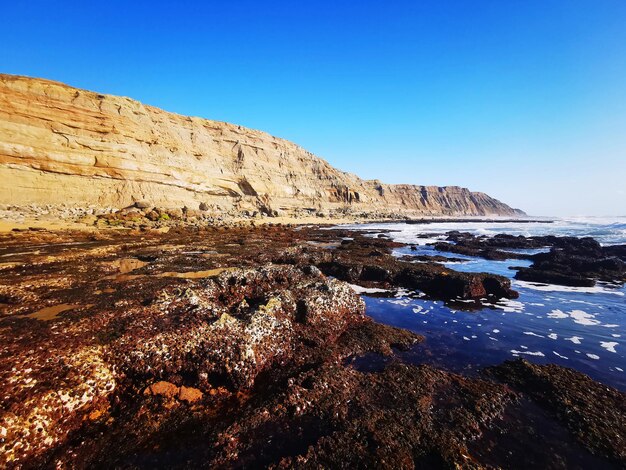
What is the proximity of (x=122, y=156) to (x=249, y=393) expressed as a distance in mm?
35324

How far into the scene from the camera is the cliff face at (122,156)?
2547cm

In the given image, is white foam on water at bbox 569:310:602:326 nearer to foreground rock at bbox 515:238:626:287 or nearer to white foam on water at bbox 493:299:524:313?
white foam on water at bbox 493:299:524:313

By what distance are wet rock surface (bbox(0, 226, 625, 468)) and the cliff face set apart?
27.5 metres

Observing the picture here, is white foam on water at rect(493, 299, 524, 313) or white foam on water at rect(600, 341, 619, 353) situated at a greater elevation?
white foam on water at rect(600, 341, 619, 353)

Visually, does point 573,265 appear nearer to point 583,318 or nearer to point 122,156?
point 583,318

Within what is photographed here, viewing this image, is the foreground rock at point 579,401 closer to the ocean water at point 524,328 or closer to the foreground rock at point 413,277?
the ocean water at point 524,328

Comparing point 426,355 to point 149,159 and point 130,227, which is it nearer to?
point 130,227

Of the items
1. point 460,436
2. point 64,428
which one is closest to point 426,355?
point 460,436

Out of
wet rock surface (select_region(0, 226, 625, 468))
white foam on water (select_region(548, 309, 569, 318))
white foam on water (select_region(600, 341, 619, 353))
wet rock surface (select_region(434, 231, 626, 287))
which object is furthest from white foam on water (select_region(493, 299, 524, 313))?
wet rock surface (select_region(434, 231, 626, 287))

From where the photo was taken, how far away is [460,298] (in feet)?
29.6

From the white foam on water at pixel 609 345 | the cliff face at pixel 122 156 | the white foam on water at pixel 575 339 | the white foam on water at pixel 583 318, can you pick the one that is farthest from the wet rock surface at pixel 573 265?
the cliff face at pixel 122 156

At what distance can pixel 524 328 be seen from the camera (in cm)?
686

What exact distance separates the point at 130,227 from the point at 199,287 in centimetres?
1877

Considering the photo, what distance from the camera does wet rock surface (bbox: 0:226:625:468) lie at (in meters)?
3.01
